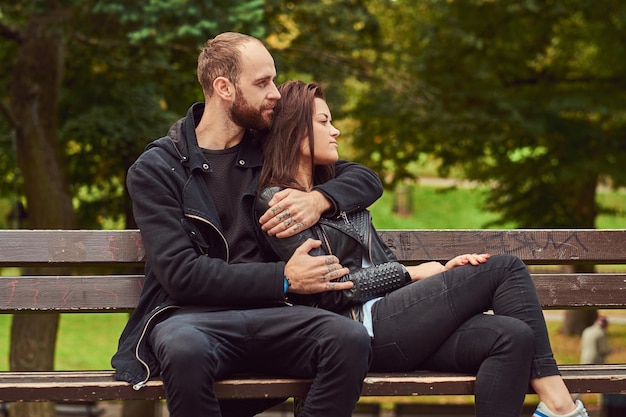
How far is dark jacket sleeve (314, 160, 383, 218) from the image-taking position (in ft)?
11.9

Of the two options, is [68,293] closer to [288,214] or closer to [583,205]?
[288,214]

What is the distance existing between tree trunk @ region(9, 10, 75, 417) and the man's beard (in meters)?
6.58

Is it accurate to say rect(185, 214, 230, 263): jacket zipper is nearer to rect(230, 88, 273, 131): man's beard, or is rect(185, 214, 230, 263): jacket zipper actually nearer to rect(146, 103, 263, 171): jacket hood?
rect(146, 103, 263, 171): jacket hood

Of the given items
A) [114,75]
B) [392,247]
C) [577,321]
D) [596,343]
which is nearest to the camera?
[392,247]

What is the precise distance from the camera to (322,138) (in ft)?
12.1

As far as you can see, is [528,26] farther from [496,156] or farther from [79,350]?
[79,350]

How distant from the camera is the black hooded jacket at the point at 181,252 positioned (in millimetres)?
3338

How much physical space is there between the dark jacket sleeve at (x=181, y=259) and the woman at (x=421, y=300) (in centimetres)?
20

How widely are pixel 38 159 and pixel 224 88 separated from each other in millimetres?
6814

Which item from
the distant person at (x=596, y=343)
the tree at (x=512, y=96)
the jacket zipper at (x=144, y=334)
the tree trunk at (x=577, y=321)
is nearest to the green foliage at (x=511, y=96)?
the tree at (x=512, y=96)

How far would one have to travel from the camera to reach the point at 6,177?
39.1ft

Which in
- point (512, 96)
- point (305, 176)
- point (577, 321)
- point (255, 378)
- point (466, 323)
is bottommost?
point (577, 321)

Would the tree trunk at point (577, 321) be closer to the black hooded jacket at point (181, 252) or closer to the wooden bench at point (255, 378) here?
the wooden bench at point (255, 378)

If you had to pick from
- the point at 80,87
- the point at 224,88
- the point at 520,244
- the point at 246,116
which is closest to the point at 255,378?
the point at 246,116
